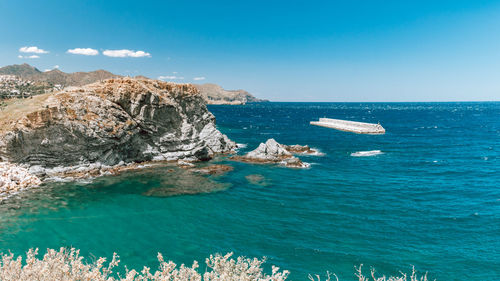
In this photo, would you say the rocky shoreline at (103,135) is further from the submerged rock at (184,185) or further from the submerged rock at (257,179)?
the submerged rock at (257,179)

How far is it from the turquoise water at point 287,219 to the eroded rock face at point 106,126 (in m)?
5.74

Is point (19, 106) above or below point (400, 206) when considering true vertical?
above

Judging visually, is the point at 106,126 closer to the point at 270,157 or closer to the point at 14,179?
the point at 14,179

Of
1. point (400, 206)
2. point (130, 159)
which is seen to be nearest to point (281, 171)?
point (400, 206)

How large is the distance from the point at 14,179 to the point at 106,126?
11870 millimetres

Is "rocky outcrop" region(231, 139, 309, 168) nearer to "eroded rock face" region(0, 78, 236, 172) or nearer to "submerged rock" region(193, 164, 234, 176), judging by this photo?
"submerged rock" region(193, 164, 234, 176)

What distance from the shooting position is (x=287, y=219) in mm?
25781

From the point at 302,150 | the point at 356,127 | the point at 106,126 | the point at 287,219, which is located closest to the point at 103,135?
the point at 106,126

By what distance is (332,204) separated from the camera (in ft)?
97.3

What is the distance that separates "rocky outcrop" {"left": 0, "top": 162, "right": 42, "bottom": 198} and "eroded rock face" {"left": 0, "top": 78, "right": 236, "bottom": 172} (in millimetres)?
1517

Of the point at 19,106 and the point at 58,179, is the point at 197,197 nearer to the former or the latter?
the point at 58,179

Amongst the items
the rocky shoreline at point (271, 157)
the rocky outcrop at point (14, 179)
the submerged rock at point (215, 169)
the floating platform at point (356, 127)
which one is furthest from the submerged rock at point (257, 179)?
the floating platform at point (356, 127)

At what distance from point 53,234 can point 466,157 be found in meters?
65.2

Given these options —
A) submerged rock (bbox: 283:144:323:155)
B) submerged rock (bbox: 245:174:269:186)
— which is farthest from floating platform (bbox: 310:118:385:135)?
submerged rock (bbox: 245:174:269:186)
